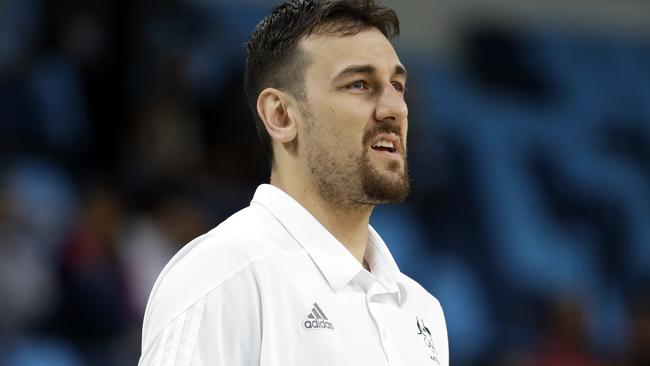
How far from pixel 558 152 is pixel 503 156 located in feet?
2.08

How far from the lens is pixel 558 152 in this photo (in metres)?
11.3

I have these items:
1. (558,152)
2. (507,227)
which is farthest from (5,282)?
(558,152)

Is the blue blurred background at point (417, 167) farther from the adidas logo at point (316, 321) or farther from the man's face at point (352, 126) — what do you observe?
the adidas logo at point (316, 321)

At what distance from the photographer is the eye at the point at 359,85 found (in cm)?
326

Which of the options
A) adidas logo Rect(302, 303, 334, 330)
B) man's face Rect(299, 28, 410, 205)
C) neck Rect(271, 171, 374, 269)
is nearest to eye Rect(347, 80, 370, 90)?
man's face Rect(299, 28, 410, 205)

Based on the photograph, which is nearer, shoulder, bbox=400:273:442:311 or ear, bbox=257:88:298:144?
ear, bbox=257:88:298:144

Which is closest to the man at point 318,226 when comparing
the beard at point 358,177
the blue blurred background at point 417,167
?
the beard at point 358,177

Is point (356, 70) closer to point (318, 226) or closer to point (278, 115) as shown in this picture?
point (278, 115)

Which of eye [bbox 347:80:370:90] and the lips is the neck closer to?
the lips

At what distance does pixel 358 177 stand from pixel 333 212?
0.40 ft

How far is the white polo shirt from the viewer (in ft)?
9.20

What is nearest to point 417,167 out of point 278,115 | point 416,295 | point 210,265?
point 416,295

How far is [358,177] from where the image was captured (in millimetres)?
3250

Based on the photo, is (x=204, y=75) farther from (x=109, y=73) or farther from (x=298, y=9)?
(x=298, y=9)
